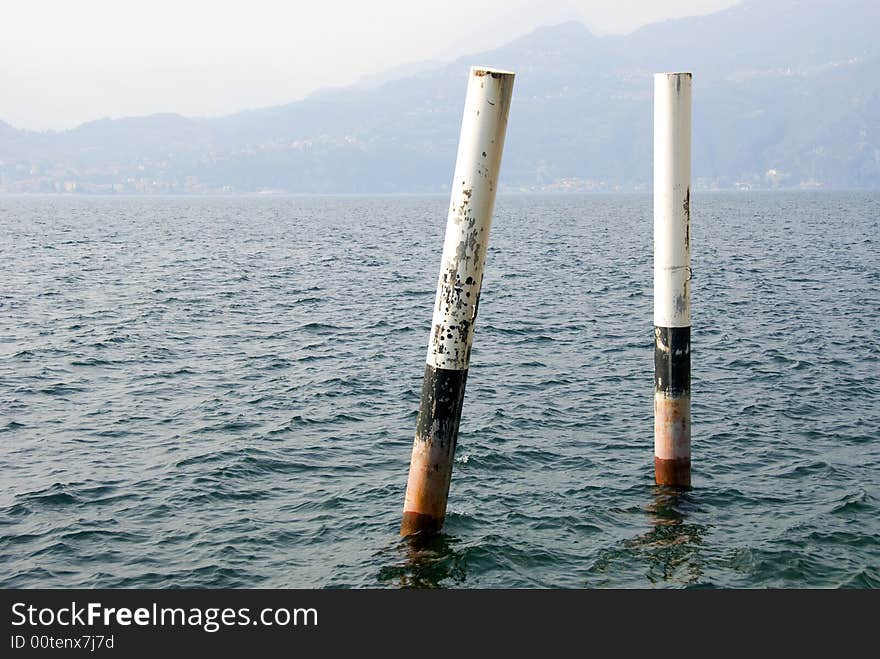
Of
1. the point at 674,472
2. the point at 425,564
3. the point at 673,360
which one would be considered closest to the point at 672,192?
the point at 673,360

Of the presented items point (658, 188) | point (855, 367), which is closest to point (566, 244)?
point (855, 367)

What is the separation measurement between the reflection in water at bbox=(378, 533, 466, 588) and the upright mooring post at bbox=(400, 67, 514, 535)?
1396 millimetres

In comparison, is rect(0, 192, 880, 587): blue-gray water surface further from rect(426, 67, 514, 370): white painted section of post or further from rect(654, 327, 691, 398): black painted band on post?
rect(426, 67, 514, 370): white painted section of post

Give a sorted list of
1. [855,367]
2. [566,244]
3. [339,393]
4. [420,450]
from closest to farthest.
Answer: [420,450], [339,393], [855,367], [566,244]

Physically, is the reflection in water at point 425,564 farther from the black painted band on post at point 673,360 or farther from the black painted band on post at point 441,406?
the black painted band on post at point 673,360

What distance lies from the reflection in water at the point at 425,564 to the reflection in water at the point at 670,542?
302 cm

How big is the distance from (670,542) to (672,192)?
19.6 ft

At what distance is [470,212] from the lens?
13.7m

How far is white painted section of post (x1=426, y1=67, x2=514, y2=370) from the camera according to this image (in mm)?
13461

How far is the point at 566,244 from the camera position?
299 ft

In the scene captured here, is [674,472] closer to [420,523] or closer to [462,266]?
[420,523]
